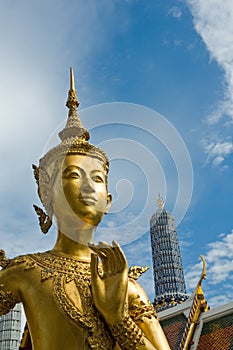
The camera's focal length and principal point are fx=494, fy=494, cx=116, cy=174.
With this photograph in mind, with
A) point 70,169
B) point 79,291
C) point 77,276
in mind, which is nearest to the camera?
point 79,291

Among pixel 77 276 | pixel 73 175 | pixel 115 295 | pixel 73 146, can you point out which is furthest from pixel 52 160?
pixel 115 295

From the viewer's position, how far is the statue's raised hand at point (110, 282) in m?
3.56

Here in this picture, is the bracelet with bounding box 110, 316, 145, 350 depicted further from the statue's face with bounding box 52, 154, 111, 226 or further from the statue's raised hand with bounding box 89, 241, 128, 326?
the statue's face with bounding box 52, 154, 111, 226

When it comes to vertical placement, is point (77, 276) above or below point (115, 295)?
above

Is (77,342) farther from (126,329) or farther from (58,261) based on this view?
(58,261)

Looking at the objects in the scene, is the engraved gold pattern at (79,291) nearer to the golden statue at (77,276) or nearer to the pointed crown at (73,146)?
the golden statue at (77,276)

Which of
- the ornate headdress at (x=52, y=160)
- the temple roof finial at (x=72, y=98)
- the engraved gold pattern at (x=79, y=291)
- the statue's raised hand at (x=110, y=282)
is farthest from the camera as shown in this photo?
the temple roof finial at (x=72, y=98)

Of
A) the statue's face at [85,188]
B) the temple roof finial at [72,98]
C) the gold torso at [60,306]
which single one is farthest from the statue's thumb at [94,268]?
the temple roof finial at [72,98]

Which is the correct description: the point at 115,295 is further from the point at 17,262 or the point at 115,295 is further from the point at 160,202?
the point at 17,262

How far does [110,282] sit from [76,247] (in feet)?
2.40

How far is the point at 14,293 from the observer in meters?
3.95

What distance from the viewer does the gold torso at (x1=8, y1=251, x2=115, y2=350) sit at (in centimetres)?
365

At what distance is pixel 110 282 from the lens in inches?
142

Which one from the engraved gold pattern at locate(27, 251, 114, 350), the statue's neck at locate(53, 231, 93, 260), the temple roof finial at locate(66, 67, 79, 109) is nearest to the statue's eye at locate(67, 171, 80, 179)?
the statue's neck at locate(53, 231, 93, 260)
